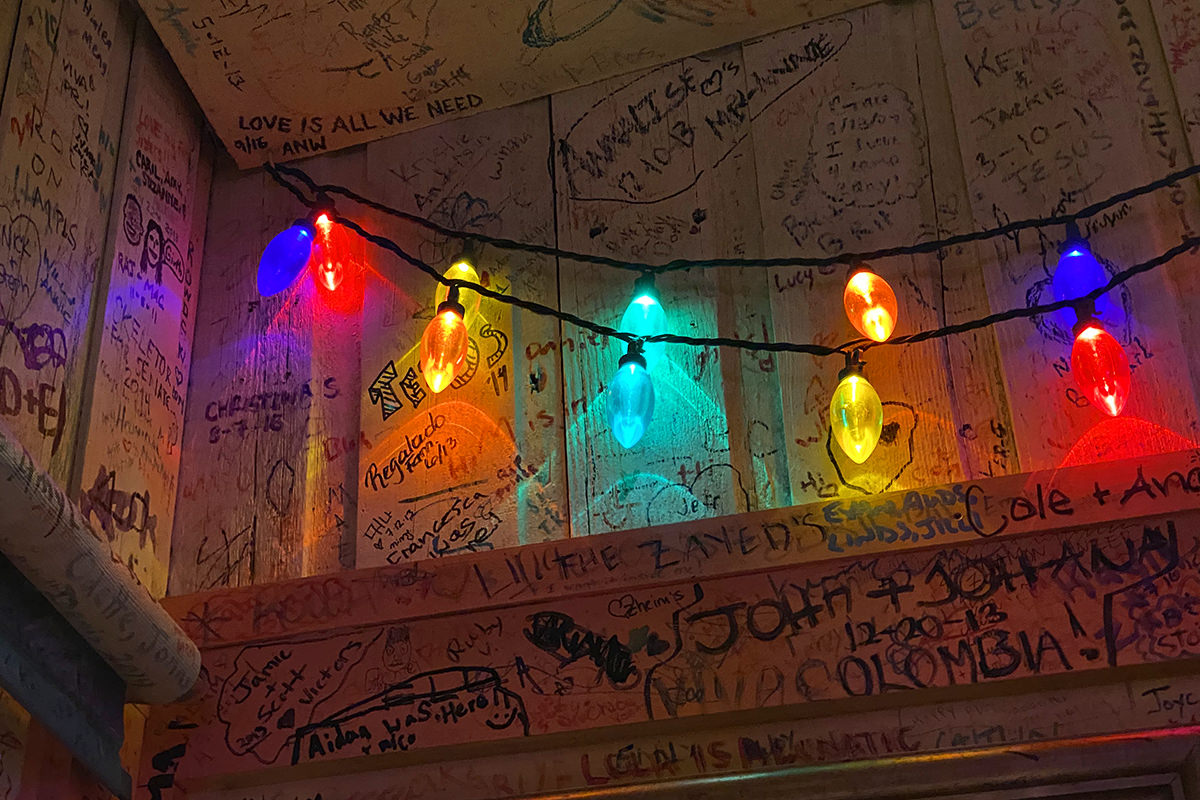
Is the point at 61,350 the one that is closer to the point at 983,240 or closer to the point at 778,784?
the point at 778,784

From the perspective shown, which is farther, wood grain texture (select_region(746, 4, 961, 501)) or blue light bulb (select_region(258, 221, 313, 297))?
blue light bulb (select_region(258, 221, 313, 297))

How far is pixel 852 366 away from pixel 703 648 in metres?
0.42

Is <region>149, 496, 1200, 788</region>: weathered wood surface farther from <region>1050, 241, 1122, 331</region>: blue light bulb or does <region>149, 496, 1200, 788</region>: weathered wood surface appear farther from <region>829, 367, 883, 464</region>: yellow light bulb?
<region>1050, 241, 1122, 331</region>: blue light bulb

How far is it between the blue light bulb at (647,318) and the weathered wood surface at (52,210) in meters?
0.76

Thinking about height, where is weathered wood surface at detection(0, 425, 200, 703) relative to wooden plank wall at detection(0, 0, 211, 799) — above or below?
below

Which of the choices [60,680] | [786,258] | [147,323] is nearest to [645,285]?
[786,258]

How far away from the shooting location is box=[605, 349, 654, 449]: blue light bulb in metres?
1.65

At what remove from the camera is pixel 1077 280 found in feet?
5.40

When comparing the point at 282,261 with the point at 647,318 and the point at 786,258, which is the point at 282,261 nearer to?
the point at 647,318

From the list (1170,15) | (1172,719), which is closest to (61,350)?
(1172,719)

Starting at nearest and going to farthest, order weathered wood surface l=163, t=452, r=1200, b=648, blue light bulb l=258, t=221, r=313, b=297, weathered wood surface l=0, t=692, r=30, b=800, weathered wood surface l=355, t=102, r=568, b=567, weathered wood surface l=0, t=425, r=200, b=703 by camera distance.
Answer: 1. weathered wood surface l=0, t=425, r=200, b=703
2. weathered wood surface l=0, t=692, r=30, b=800
3. weathered wood surface l=163, t=452, r=1200, b=648
4. weathered wood surface l=355, t=102, r=568, b=567
5. blue light bulb l=258, t=221, r=313, b=297

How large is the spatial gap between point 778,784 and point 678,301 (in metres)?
0.71

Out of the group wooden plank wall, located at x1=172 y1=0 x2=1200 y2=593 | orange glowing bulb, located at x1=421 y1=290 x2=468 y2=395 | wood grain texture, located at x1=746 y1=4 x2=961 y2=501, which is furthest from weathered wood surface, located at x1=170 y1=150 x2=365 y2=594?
wood grain texture, located at x1=746 y1=4 x2=961 y2=501

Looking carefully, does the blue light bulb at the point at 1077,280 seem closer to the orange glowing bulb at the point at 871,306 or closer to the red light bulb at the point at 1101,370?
the red light bulb at the point at 1101,370
